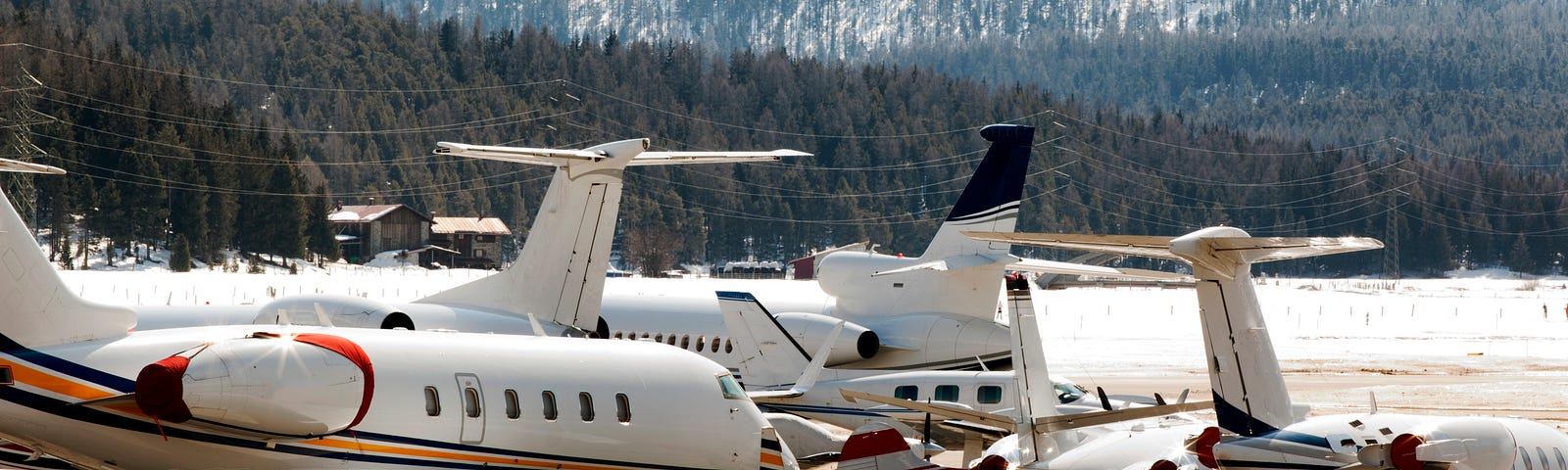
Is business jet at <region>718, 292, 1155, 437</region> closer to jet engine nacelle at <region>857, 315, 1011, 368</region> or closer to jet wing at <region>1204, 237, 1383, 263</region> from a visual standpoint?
jet engine nacelle at <region>857, 315, 1011, 368</region>

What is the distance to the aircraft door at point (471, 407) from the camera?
11.9 meters

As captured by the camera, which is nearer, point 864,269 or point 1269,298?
point 864,269

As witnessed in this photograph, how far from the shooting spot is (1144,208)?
184375mm

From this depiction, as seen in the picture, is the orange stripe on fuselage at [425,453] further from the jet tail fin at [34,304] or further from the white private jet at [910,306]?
the white private jet at [910,306]

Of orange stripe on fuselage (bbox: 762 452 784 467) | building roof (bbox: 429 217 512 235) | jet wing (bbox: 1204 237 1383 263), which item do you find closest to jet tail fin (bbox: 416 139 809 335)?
orange stripe on fuselage (bbox: 762 452 784 467)

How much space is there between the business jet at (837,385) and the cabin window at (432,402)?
8065 mm

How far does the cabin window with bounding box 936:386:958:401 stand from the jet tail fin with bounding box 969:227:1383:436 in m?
7.88

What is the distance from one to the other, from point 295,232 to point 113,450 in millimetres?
97136

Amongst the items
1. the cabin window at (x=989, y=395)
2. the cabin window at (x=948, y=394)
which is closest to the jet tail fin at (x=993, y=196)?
the cabin window at (x=948, y=394)

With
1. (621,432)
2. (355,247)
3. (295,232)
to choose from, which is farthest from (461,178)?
(621,432)

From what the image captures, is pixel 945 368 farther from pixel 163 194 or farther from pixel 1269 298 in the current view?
pixel 163 194

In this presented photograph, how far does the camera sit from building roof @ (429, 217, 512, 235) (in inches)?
5049

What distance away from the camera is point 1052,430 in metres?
17.2

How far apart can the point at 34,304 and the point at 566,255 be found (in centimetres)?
1124
